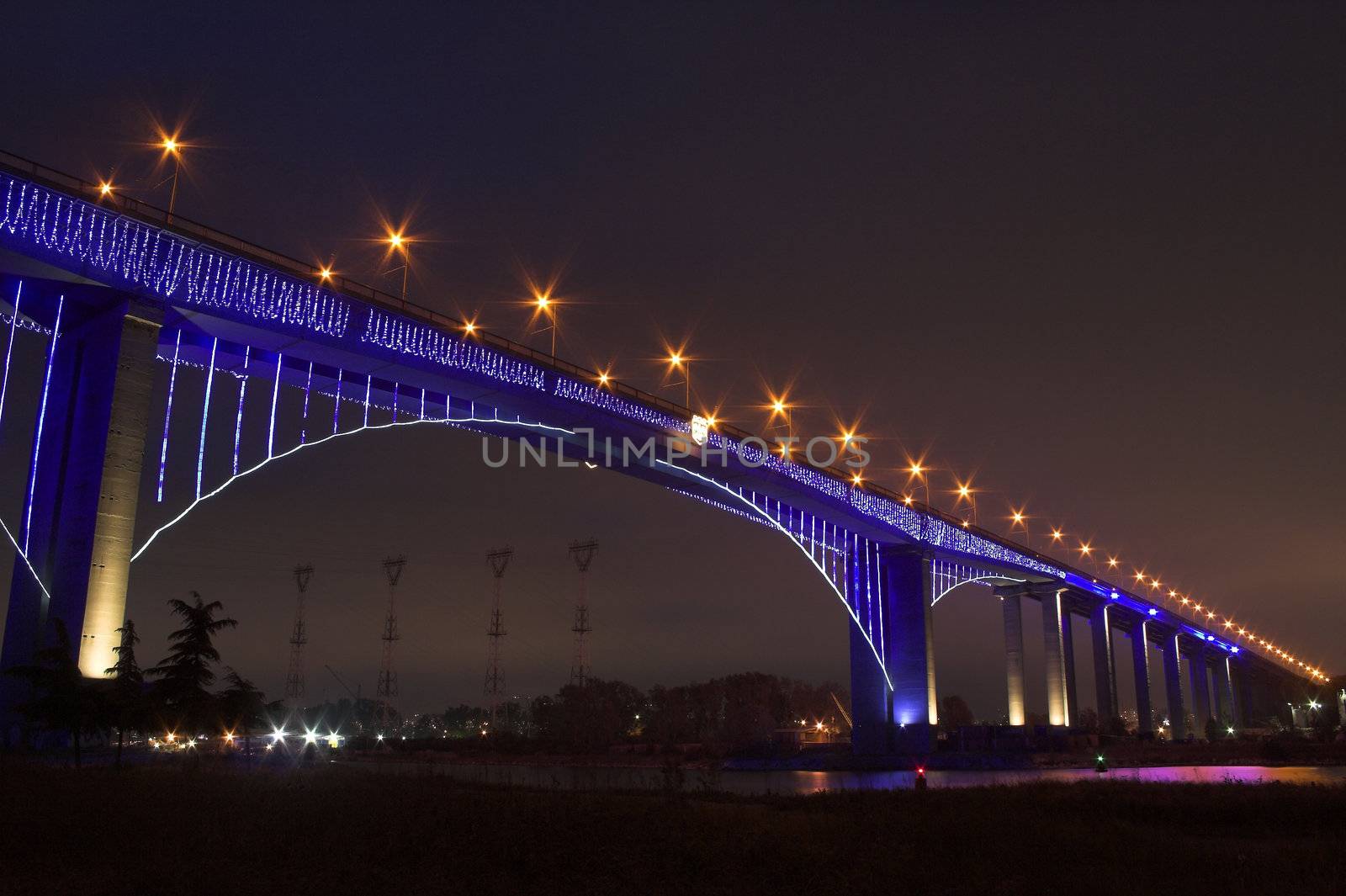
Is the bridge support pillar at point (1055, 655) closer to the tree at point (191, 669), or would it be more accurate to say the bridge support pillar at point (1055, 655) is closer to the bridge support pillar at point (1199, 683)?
the bridge support pillar at point (1199, 683)

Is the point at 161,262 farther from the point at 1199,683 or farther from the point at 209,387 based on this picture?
the point at 1199,683

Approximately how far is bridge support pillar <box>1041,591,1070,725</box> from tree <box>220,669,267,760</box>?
9332 centimetres

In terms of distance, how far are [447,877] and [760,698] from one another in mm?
164124

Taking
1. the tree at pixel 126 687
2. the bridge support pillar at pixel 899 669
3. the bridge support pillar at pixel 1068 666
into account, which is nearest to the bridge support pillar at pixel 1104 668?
the bridge support pillar at pixel 1068 666

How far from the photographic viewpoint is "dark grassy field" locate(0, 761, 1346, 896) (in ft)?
56.6

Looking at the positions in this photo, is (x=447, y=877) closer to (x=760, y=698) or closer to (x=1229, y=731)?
(x=1229, y=731)

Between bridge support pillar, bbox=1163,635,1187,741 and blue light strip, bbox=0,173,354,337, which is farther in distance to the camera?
bridge support pillar, bbox=1163,635,1187,741

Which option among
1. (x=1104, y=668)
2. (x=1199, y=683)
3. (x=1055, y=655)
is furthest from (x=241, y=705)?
(x=1199, y=683)

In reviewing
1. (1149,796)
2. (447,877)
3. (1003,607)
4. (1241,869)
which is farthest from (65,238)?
(1003,607)

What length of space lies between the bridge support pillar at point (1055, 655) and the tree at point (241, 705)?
93323 mm

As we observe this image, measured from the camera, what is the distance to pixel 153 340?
33.0m

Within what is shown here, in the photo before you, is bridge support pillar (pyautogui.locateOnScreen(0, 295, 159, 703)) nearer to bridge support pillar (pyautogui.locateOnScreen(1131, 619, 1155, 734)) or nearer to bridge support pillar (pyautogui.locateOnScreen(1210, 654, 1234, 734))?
bridge support pillar (pyautogui.locateOnScreen(1131, 619, 1155, 734))

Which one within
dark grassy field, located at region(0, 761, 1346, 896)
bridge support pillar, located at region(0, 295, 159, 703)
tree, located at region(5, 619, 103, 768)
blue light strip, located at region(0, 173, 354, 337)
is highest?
blue light strip, located at region(0, 173, 354, 337)

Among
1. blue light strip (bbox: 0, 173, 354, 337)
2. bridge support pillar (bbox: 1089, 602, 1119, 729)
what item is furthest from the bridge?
bridge support pillar (bbox: 1089, 602, 1119, 729)
